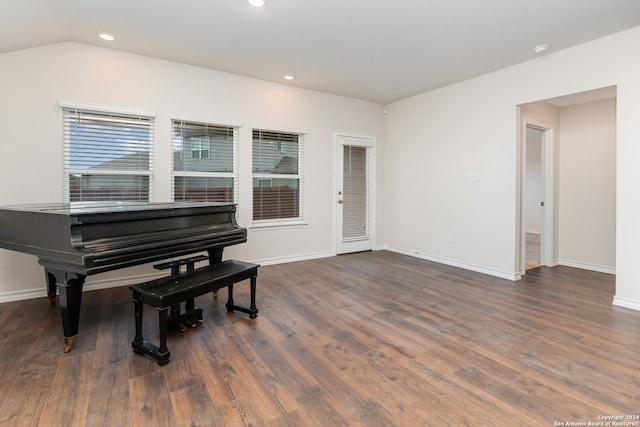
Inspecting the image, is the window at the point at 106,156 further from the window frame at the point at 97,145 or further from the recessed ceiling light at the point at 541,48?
the recessed ceiling light at the point at 541,48

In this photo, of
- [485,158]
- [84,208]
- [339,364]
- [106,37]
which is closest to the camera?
[339,364]

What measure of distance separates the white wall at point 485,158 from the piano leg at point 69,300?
431cm

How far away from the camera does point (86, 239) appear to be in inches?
80.7

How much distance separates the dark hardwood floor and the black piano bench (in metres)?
0.09

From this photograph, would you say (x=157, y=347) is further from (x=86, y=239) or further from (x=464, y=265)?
(x=464, y=265)

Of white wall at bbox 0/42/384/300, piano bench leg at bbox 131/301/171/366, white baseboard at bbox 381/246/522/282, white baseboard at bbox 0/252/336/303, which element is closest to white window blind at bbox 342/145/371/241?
white wall at bbox 0/42/384/300

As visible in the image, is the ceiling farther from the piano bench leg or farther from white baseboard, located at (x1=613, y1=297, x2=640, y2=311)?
white baseboard, located at (x1=613, y1=297, x2=640, y2=311)

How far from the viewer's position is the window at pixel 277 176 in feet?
14.9

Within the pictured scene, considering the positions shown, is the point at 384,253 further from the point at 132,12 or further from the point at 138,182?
the point at 132,12

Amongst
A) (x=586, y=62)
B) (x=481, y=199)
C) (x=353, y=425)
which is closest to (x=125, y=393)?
(x=353, y=425)

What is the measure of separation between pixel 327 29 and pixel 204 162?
2.17 metres

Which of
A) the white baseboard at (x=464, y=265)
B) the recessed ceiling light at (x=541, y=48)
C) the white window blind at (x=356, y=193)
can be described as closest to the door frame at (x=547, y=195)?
the white baseboard at (x=464, y=265)

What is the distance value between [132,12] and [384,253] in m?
4.53

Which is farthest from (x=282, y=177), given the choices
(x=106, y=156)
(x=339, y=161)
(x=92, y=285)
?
(x=92, y=285)
